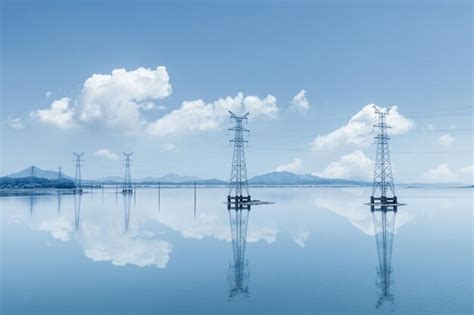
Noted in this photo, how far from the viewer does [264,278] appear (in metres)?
22.6

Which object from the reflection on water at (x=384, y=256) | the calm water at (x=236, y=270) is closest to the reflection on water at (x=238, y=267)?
the calm water at (x=236, y=270)

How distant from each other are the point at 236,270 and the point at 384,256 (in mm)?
10380

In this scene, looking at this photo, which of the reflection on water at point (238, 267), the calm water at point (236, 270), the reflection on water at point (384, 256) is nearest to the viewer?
the calm water at point (236, 270)

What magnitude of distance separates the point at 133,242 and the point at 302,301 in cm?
1987

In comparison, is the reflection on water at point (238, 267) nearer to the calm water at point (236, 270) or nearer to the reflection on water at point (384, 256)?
the calm water at point (236, 270)

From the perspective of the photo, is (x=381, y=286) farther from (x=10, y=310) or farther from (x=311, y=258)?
(x=10, y=310)

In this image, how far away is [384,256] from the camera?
28.8 m

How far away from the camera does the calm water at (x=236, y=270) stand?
17938 millimetres

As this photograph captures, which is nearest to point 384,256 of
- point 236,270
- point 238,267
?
point 238,267

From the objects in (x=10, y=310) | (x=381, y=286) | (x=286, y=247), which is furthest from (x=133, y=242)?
(x=381, y=286)

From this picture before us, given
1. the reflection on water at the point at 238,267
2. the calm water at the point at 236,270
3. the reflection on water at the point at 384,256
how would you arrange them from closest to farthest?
the calm water at the point at 236,270 < the reflection on water at the point at 384,256 < the reflection on water at the point at 238,267

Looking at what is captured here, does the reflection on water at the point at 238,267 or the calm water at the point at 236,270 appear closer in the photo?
the calm water at the point at 236,270

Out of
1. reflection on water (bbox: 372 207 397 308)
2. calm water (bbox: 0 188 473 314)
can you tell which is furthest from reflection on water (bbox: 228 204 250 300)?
reflection on water (bbox: 372 207 397 308)

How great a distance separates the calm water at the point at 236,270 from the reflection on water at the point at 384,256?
67mm
